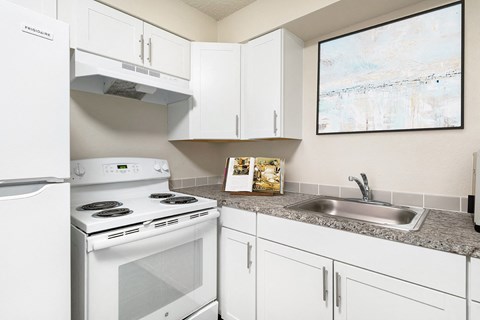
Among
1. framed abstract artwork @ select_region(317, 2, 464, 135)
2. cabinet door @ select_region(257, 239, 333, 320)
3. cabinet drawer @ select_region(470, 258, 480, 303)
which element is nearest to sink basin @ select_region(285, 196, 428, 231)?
cabinet door @ select_region(257, 239, 333, 320)

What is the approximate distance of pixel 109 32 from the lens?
1495mm

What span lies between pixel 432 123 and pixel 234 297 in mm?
1584

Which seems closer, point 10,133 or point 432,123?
point 10,133

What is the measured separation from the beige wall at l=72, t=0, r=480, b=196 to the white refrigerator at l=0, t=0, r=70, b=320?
2.35 ft

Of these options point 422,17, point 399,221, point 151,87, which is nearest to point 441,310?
point 399,221

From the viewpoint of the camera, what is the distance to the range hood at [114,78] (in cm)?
133

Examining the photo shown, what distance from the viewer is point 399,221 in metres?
1.41

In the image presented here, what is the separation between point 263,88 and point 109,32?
3.50 ft

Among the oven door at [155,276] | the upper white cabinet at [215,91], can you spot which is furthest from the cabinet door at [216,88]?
the oven door at [155,276]

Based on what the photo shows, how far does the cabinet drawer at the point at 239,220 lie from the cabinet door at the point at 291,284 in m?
0.10

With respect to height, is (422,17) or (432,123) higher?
A: (422,17)

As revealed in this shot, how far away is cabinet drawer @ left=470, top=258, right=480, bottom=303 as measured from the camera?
811 mm

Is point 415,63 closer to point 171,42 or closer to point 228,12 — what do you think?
point 228,12

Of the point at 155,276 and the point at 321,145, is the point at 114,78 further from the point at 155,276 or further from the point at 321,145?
the point at 321,145
